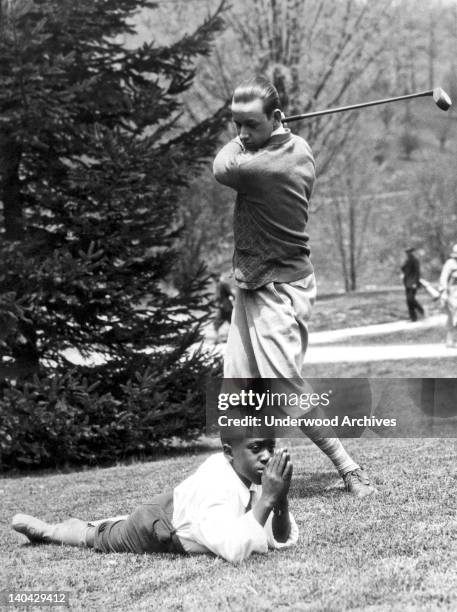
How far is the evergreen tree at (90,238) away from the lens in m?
8.84

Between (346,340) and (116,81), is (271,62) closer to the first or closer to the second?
(346,340)

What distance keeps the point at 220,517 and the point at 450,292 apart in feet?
47.4

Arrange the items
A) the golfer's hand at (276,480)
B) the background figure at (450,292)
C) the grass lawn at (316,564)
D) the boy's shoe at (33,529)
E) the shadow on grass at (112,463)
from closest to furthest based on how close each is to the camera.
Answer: the grass lawn at (316,564), the golfer's hand at (276,480), the boy's shoe at (33,529), the shadow on grass at (112,463), the background figure at (450,292)

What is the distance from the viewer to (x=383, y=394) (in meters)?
10.2

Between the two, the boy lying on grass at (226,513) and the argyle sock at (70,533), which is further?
the argyle sock at (70,533)

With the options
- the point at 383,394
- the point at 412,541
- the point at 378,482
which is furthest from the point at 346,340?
the point at 412,541

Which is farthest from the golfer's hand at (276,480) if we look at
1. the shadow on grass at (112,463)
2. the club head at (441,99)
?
the shadow on grass at (112,463)

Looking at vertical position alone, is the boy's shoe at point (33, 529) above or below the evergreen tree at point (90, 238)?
below

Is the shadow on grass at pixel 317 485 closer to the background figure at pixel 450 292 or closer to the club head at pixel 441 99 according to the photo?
the club head at pixel 441 99

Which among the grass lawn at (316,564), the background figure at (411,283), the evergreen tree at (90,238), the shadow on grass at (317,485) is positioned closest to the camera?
the grass lawn at (316,564)

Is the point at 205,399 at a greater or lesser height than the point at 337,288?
lesser

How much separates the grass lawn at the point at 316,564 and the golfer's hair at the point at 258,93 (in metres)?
2.18

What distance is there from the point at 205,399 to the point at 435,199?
27541 millimetres

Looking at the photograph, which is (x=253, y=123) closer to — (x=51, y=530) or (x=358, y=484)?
(x=358, y=484)
